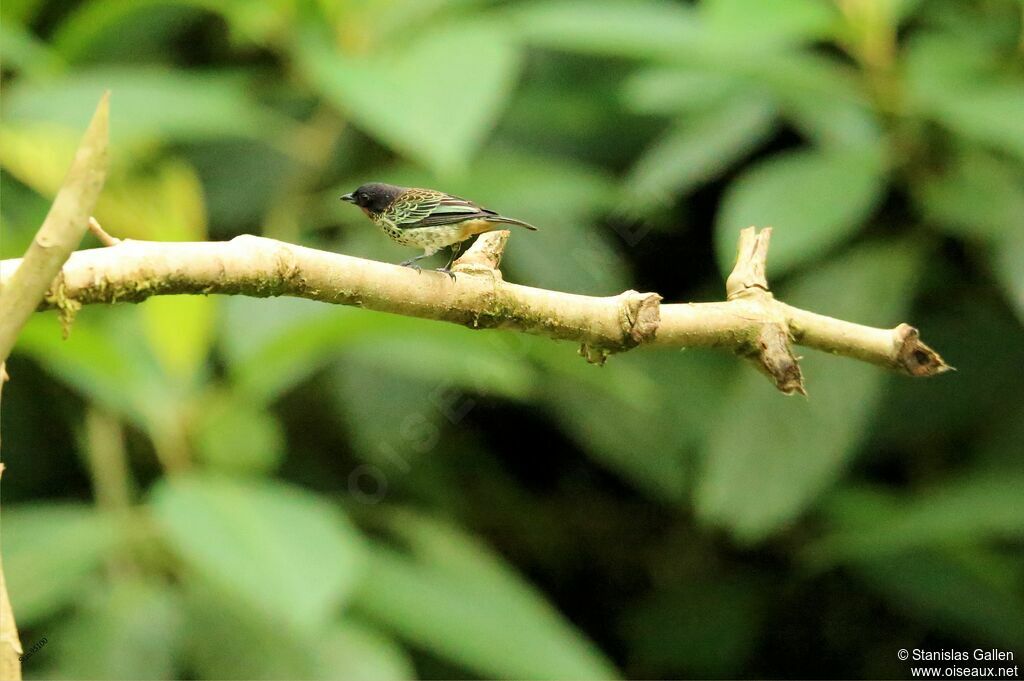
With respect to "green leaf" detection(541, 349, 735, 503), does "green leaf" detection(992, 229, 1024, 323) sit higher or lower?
higher

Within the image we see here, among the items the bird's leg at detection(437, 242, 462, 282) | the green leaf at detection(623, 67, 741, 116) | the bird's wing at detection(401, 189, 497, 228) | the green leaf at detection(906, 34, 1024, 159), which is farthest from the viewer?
the green leaf at detection(623, 67, 741, 116)

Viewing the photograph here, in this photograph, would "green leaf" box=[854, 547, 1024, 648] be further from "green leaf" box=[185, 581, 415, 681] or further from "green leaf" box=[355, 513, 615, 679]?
"green leaf" box=[185, 581, 415, 681]

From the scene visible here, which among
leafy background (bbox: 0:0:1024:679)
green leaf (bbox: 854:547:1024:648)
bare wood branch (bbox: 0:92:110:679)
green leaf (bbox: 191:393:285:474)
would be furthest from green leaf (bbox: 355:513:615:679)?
bare wood branch (bbox: 0:92:110:679)

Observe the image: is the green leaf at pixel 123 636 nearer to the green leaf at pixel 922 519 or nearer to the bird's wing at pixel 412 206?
the bird's wing at pixel 412 206

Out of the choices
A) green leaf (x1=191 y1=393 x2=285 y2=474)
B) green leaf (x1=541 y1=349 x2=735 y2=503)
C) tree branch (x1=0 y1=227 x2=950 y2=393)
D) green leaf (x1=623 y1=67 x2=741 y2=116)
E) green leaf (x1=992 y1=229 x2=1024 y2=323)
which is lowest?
green leaf (x1=541 y1=349 x2=735 y2=503)

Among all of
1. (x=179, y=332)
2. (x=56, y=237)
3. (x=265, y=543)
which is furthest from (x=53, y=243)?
(x=179, y=332)
